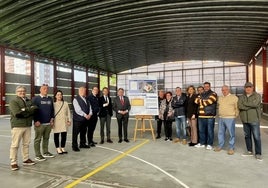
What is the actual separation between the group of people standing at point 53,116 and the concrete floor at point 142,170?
0.42 meters

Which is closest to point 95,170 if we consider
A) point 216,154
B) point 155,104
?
point 216,154

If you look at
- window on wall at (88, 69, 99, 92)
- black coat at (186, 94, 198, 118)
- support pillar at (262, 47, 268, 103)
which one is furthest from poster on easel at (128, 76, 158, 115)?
window on wall at (88, 69, 99, 92)

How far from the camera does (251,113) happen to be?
5625mm

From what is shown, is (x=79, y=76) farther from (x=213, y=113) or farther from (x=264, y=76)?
(x=213, y=113)

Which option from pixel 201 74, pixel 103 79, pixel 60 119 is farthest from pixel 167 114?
pixel 103 79

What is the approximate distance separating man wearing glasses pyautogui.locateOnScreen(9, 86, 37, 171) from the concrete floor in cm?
41

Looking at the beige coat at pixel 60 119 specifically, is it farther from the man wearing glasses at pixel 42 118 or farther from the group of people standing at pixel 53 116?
the man wearing glasses at pixel 42 118

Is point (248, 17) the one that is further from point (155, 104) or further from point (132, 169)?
point (132, 169)

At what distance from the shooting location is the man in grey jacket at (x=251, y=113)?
220 inches

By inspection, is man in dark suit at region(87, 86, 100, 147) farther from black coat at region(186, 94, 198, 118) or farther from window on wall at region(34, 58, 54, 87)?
window on wall at region(34, 58, 54, 87)

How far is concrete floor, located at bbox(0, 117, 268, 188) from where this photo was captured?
4016 millimetres

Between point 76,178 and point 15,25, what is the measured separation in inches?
542

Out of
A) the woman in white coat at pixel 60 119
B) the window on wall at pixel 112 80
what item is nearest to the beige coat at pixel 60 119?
the woman in white coat at pixel 60 119

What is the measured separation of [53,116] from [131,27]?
1230cm
